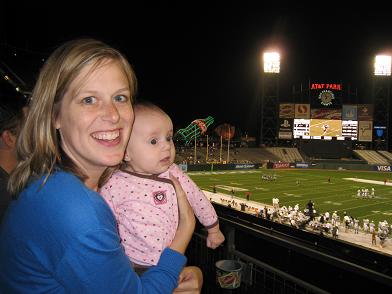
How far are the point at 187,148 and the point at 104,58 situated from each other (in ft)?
210

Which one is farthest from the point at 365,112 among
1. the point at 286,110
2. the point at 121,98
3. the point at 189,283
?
the point at 121,98

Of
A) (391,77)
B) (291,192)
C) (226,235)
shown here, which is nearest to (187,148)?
(291,192)

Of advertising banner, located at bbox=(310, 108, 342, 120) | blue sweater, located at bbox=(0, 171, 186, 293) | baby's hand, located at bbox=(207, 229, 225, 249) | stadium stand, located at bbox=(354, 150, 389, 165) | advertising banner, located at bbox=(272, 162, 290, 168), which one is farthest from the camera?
advertising banner, located at bbox=(310, 108, 342, 120)

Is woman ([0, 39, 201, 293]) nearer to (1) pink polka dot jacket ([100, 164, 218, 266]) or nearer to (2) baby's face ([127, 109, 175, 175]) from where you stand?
(1) pink polka dot jacket ([100, 164, 218, 266])

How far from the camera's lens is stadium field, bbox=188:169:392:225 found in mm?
25359

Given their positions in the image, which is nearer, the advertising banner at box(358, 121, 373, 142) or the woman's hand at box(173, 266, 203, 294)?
the woman's hand at box(173, 266, 203, 294)

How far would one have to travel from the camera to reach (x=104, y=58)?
1.79 metres

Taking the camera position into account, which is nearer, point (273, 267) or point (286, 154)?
point (273, 267)

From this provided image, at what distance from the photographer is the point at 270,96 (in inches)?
2736

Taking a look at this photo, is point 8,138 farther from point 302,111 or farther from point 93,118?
point 302,111

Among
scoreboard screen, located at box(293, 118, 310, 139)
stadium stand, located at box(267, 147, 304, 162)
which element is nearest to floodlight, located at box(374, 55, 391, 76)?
scoreboard screen, located at box(293, 118, 310, 139)

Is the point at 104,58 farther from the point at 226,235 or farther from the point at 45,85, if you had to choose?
the point at 226,235

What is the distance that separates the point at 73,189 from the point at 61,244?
0.22 meters

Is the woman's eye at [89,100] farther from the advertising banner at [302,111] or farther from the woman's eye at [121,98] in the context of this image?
the advertising banner at [302,111]
